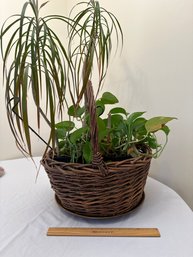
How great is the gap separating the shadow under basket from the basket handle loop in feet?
0.04

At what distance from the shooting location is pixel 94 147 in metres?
0.52

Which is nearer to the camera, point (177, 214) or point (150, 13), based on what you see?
point (177, 214)

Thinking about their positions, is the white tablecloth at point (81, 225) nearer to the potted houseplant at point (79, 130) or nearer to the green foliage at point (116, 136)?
the potted houseplant at point (79, 130)

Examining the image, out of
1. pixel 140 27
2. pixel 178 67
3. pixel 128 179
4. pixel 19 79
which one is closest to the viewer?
pixel 19 79

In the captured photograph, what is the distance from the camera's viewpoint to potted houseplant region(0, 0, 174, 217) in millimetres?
475

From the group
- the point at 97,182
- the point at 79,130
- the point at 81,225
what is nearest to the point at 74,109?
the point at 79,130

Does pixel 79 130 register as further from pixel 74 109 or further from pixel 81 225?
pixel 81 225

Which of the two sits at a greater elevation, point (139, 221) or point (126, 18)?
point (126, 18)

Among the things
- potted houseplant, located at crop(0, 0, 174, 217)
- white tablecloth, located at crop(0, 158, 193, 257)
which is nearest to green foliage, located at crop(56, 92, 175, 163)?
potted houseplant, located at crop(0, 0, 174, 217)

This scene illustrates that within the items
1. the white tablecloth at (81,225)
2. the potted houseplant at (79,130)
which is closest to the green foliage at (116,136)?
→ the potted houseplant at (79,130)

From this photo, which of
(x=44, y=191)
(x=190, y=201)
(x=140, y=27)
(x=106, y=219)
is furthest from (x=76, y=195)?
(x=140, y=27)

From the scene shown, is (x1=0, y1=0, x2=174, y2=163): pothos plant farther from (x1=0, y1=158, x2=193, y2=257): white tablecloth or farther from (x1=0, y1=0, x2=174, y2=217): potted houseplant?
(x1=0, y1=158, x2=193, y2=257): white tablecloth

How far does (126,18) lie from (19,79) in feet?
2.08

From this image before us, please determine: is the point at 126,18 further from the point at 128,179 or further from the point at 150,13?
the point at 128,179
